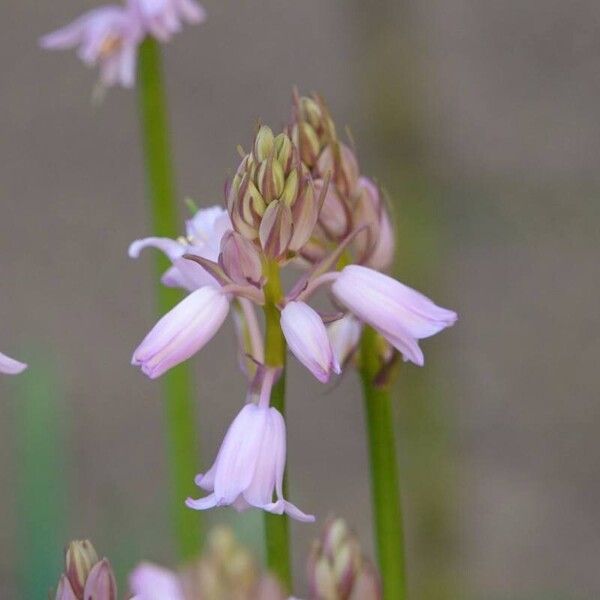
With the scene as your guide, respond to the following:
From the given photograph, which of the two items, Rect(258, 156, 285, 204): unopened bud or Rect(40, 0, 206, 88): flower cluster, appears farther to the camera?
Rect(40, 0, 206, 88): flower cluster

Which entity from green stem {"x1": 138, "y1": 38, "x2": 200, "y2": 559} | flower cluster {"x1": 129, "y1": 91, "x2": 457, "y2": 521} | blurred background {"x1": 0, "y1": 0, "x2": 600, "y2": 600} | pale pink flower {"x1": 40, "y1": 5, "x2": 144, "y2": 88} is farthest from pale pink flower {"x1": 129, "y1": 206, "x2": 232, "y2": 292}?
blurred background {"x1": 0, "y1": 0, "x2": 600, "y2": 600}

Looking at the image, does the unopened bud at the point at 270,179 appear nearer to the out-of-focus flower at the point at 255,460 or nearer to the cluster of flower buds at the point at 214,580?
the out-of-focus flower at the point at 255,460

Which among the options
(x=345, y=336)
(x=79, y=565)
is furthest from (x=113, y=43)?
(x=79, y=565)

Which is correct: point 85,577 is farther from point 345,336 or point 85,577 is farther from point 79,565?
point 345,336

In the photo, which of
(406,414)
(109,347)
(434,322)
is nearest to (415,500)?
(406,414)

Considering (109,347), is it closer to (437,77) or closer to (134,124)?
(134,124)

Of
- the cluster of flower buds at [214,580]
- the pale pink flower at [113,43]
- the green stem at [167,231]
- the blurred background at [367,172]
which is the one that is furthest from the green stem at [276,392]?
the blurred background at [367,172]

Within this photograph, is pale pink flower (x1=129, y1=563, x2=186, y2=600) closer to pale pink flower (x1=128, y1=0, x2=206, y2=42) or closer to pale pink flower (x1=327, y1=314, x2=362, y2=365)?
pale pink flower (x1=327, y1=314, x2=362, y2=365)
